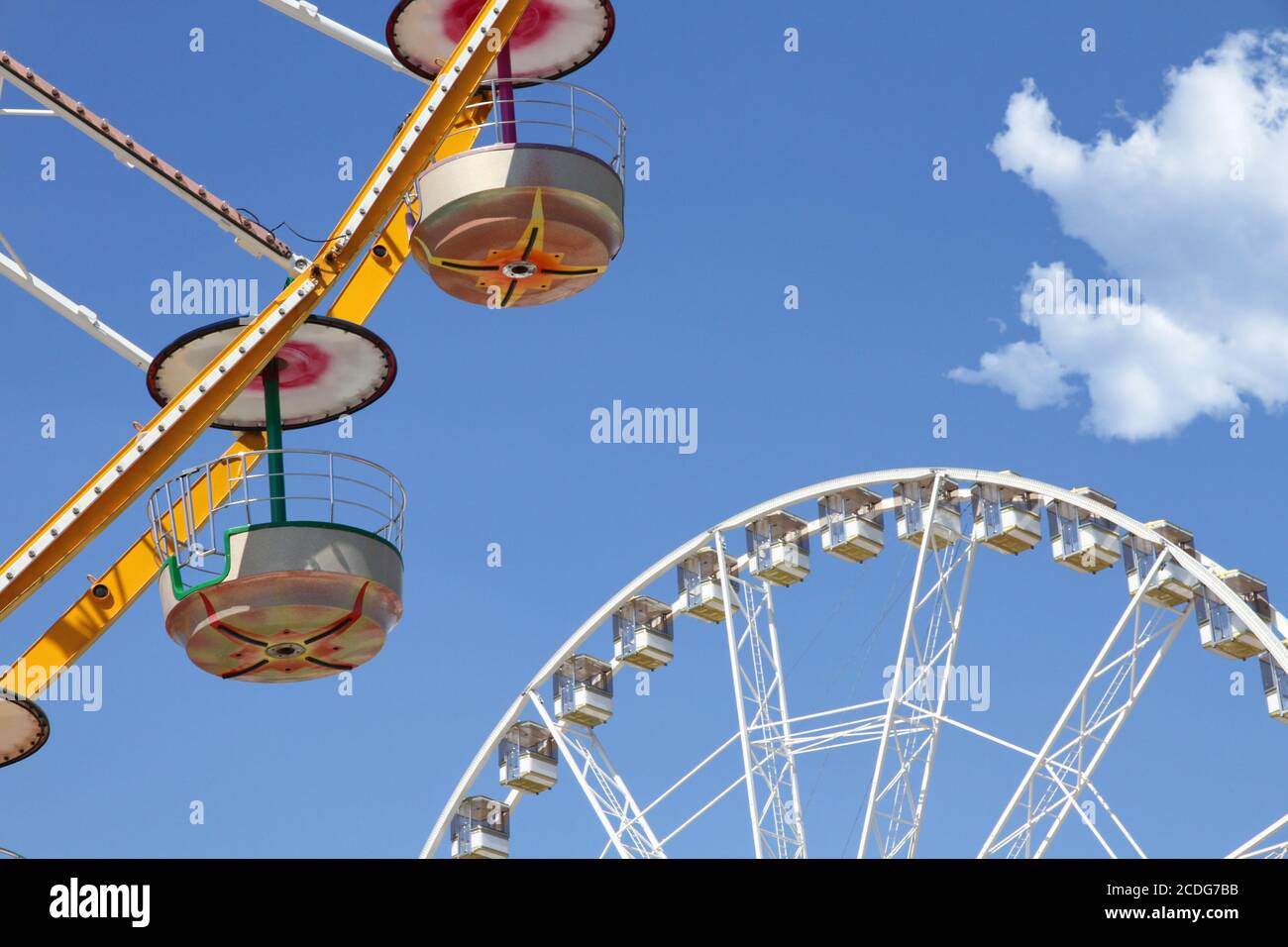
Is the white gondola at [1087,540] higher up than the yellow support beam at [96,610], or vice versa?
the white gondola at [1087,540]

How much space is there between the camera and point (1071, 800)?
37.0 metres

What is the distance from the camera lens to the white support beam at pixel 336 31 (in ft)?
82.2

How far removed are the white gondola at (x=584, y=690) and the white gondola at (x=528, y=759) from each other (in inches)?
28.6

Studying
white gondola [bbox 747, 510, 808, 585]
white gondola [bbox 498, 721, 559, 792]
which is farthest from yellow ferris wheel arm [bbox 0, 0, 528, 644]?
white gondola [bbox 498, 721, 559, 792]

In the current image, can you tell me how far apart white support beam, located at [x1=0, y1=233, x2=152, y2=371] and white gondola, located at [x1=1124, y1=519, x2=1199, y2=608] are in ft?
60.9

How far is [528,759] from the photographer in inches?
1756

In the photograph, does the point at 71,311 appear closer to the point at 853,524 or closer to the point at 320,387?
the point at 320,387

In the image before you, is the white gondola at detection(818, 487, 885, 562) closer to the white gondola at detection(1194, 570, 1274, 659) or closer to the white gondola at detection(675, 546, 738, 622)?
the white gondola at detection(675, 546, 738, 622)

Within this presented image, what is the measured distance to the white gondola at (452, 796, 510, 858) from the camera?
44.8 meters

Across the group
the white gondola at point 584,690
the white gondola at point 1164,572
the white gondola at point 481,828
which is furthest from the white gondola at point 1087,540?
the white gondola at point 481,828

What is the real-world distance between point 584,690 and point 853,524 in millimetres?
6156

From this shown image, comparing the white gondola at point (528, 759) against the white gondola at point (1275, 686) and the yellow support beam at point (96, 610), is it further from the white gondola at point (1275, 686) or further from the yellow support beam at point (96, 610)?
the yellow support beam at point (96, 610)

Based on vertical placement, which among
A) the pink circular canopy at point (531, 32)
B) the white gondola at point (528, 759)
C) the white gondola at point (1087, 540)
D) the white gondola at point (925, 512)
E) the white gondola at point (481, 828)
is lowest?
the white gondola at point (481, 828)
